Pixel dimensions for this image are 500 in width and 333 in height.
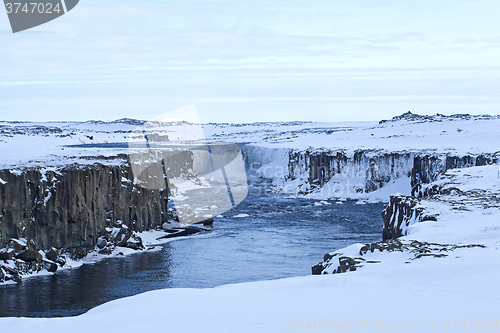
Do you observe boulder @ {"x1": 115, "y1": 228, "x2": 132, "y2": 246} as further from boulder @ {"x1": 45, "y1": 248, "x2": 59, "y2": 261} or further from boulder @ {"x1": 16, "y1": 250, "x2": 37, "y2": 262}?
boulder @ {"x1": 16, "y1": 250, "x2": 37, "y2": 262}

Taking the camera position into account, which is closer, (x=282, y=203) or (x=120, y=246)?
(x=120, y=246)

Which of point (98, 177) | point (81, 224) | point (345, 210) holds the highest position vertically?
point (98, 177)

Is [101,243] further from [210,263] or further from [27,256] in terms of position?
[210,263]

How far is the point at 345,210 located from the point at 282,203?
20.3ft

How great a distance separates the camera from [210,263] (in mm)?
24250

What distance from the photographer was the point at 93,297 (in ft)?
64.7

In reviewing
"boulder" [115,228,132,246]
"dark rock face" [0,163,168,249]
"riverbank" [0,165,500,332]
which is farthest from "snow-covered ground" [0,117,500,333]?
"boulder" [115,228,132,246]

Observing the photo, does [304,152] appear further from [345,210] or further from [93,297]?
[93,297]

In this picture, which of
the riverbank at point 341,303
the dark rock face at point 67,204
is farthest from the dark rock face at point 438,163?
the riverbank at point 341,303

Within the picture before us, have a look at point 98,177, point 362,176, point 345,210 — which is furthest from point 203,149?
point 98,177

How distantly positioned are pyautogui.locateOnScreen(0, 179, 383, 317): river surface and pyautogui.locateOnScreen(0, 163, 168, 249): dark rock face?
2358mm

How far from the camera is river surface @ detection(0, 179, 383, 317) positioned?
19.8 meters

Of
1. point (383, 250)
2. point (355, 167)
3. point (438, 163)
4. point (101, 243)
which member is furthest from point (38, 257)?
point (355, 167)

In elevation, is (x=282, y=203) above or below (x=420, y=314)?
below
